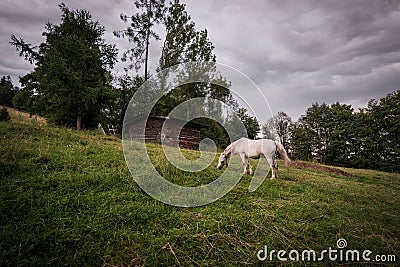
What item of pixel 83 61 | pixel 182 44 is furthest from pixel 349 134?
pixel 83 61

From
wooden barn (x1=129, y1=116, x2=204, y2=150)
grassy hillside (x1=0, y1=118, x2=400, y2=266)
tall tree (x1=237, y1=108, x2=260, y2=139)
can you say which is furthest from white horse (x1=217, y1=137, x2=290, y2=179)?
wooden barn (x1=129, y1=116, x2=204, y2=150)

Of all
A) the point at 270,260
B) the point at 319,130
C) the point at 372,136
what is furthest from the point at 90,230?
the point at 319,130

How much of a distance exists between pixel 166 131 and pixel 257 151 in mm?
12910

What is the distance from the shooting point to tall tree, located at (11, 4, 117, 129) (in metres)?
13.9

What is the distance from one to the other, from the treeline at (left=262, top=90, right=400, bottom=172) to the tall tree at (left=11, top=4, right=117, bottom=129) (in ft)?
78.7

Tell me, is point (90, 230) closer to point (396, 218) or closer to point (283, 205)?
point (283, 205)

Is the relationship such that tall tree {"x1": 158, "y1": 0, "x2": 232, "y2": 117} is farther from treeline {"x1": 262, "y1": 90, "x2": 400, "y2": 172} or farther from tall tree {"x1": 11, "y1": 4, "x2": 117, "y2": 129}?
treeline {"x1": 262, "y1": 90, "x2": 400, "y2": 172}

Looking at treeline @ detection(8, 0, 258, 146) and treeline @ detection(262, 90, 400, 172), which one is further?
treeline @ detection(262, 90, 400, 172)

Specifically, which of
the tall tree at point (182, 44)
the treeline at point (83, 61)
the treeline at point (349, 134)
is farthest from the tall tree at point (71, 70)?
the treeline at point (349, 134)

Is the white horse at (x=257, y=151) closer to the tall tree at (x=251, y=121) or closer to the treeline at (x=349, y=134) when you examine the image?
the tall tree at (x=251, y=121)

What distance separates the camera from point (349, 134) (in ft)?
127

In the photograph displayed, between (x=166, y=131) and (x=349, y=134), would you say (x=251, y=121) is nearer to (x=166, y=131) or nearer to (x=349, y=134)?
(x=166, y=131)

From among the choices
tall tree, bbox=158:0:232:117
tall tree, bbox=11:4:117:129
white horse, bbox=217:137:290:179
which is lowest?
white horse, bbox=217:137:290:179

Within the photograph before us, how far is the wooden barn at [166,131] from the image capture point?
19250 millimetres
